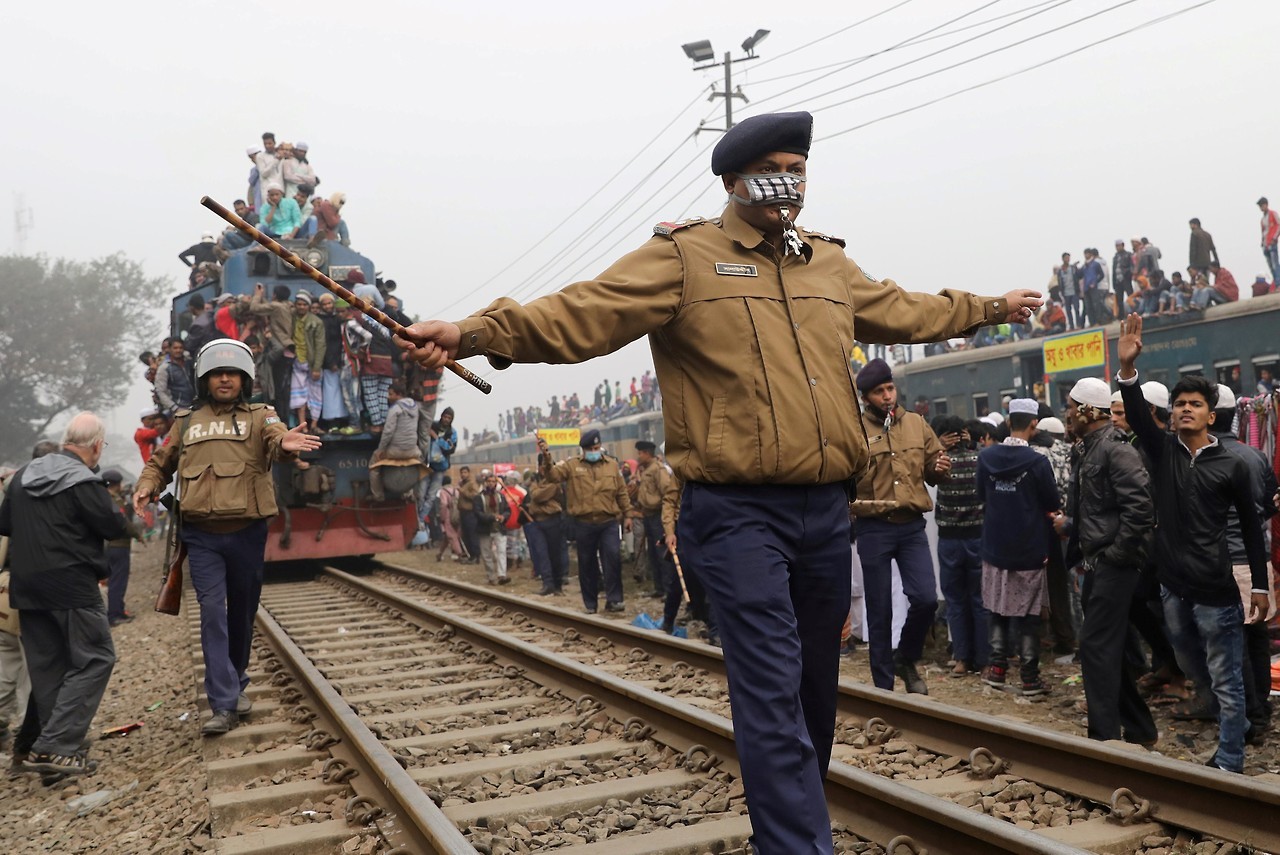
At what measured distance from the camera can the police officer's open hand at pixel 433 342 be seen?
2922 millimetres

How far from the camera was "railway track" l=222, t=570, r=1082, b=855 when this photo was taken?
397cm

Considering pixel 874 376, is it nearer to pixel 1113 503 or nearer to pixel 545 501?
pixel 1113 503

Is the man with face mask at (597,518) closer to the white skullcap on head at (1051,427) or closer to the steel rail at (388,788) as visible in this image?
the white skullcap on head at (1051,427)

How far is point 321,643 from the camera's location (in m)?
9.48

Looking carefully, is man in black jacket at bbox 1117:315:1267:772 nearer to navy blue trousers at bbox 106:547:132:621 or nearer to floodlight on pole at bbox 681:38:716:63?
navy blue trousers at bbox 106:547:132:621

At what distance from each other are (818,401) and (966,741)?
2450 mm

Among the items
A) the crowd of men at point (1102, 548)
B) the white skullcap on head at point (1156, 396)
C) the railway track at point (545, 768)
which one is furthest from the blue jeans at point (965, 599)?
the railway track at point (545, 768)

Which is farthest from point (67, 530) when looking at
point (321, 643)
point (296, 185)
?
point (296, 185)

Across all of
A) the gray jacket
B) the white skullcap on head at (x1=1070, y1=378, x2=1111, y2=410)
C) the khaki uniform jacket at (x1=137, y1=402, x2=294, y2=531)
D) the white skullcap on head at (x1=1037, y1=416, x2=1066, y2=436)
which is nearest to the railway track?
the khaki uniform jacket at (x1=137, y1=402, x2=294, y2=531)

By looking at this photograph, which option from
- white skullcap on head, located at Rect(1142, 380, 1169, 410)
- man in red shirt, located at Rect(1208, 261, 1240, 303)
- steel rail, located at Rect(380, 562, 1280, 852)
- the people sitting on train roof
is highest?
the people sitting on train roof

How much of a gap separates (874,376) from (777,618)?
407cm

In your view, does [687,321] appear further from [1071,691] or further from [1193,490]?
[1071,691]

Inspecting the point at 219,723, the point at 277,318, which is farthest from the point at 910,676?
the point at 277,318

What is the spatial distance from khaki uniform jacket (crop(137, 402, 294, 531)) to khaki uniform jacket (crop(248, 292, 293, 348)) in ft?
24.7
